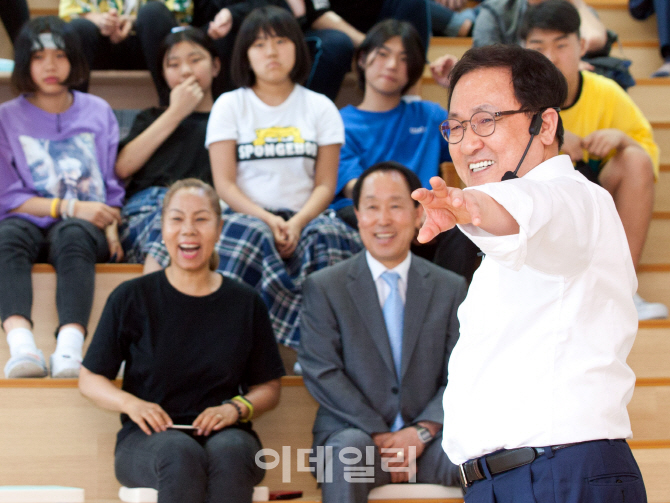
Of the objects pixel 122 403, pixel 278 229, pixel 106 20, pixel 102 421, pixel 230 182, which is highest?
pixel 106 20

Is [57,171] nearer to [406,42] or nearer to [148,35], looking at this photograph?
[148,35]

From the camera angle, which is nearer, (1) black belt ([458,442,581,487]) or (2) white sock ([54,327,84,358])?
(1) black belt ([458,442,581,487])

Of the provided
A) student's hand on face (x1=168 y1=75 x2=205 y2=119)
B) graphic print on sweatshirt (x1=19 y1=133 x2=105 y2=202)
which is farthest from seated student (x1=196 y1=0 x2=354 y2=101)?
graphic print on sweatshirt (x1=19 y1=133 x2=105 y2=202)

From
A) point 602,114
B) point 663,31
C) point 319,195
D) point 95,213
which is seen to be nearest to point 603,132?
point 602,114

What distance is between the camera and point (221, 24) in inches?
110

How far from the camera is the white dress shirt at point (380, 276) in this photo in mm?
2018

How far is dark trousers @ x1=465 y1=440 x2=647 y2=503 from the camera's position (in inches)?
34.4

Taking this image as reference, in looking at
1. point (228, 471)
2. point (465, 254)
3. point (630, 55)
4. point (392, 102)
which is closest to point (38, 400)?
point (228, 471)

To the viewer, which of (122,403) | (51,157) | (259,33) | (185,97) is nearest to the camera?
(122,403)

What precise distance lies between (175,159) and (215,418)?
1150 mm

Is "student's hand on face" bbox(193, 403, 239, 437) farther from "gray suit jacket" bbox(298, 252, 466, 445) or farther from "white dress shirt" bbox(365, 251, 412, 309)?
"white dress shirt" bbox(365, 251, 412, 309)

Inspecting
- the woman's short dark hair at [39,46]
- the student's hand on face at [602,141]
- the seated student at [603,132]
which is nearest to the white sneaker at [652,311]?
the seated student at [603,132]

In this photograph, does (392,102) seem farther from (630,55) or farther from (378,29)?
(630,55)

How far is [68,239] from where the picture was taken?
7.13 feet
